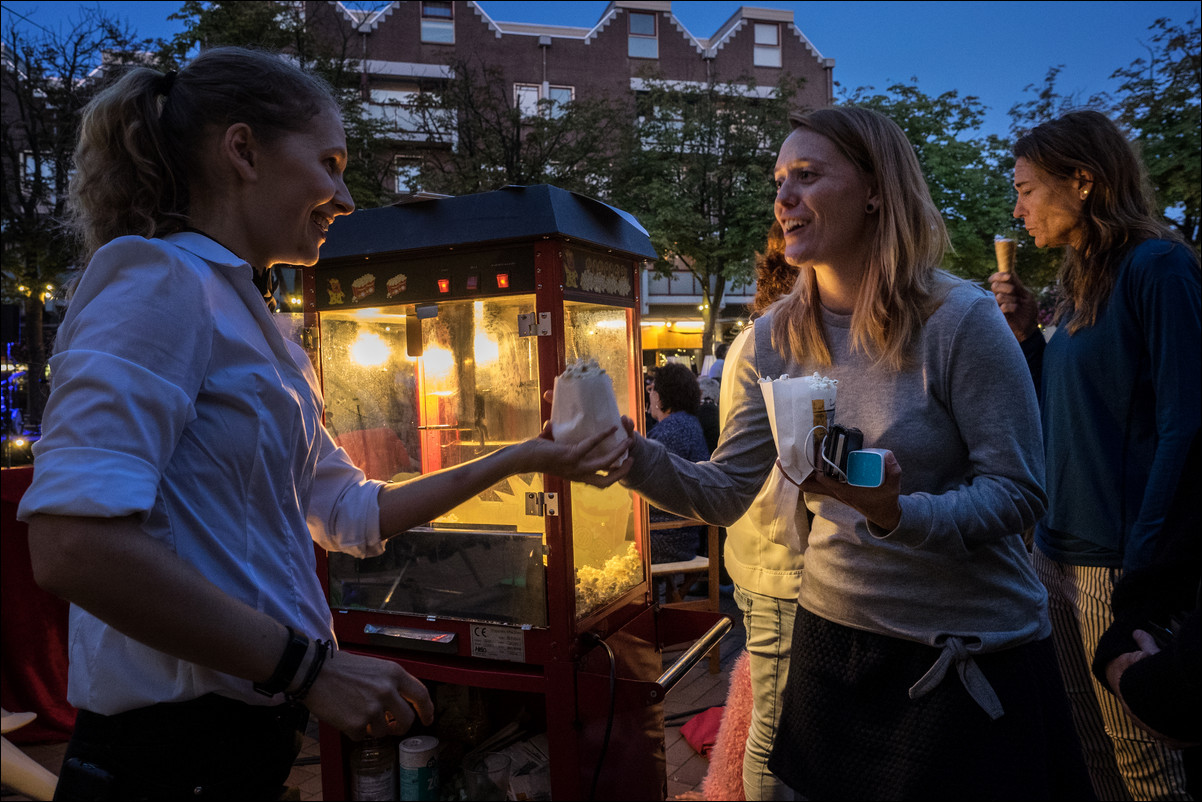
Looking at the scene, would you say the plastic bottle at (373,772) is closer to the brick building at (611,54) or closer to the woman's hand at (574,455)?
the woman's hand at (574,455)

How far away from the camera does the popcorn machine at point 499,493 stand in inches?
114

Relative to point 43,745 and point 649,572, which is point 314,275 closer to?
point 649,572

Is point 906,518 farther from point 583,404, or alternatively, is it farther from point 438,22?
point 438,22

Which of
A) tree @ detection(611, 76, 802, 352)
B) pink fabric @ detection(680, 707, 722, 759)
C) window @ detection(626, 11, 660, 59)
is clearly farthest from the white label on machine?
window @ detection(626, 11, 660, 59)

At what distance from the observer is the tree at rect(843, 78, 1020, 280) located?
18000 millimetres

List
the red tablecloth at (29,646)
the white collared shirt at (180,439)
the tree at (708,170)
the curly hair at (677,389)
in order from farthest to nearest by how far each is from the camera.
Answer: the tree at (708,170) → the curly hair at (677,389) → the red tablecloth at (29,646) → the white collared shirt at (180,439)

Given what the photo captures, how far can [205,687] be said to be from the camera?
3.71 feet

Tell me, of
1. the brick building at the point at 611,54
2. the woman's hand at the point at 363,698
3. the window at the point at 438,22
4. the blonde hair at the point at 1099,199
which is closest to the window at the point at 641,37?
the brick building at the point at 611,54

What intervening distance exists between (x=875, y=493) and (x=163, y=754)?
121cm

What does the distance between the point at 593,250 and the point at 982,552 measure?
2.05 meters

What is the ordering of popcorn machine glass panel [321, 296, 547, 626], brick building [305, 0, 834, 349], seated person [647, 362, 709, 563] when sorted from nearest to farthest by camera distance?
popcorn machine glass panel [321, 296, 547, 626]
seated person [647, 362, 709, 563]
brick building [305, 0, 834, 349]

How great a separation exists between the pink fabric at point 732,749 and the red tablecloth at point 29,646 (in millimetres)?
3385

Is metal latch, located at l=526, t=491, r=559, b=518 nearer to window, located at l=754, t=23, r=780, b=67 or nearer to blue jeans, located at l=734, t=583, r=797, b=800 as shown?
blue jeans, located at l=734, t=583, r=797, b=800

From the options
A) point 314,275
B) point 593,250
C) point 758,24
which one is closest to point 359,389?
point 314,275
